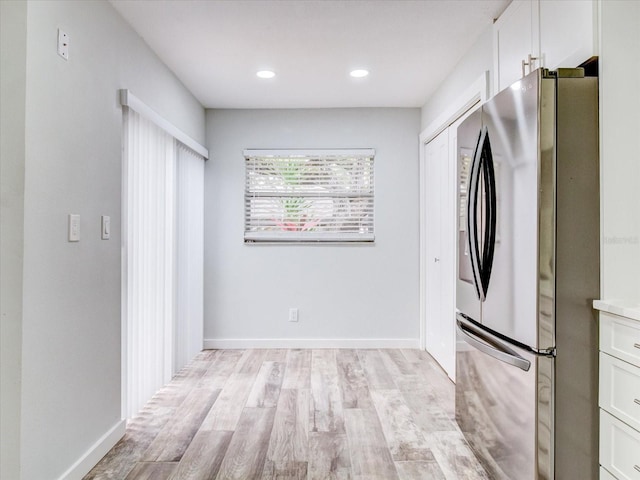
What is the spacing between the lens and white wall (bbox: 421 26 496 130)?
262 cm

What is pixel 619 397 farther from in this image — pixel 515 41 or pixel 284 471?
pixel 515 41

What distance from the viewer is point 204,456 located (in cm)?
219

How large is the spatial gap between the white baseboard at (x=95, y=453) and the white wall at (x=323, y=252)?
76.2 inches

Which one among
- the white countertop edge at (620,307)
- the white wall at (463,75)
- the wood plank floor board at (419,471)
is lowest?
the wood plank floor board at (419,471)

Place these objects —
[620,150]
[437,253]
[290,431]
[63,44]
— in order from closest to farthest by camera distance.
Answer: [620,150] < [63,44] < [290,431] < [437,253]

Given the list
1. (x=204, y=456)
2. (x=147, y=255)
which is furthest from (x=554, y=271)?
(x=147, y=255)

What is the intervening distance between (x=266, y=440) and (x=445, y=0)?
2.57 metres

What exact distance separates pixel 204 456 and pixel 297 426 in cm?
57

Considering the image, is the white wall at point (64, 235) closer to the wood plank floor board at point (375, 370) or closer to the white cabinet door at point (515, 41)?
the wood plank floor board at point (375, 370)

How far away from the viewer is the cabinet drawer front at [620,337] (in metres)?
1.40

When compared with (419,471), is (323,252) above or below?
above

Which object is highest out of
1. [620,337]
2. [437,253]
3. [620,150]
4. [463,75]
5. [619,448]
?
[463,75]

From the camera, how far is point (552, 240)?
158cm

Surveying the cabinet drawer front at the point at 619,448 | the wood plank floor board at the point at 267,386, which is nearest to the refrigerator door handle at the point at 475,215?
the cabinet drawer front at the point at 619,448
